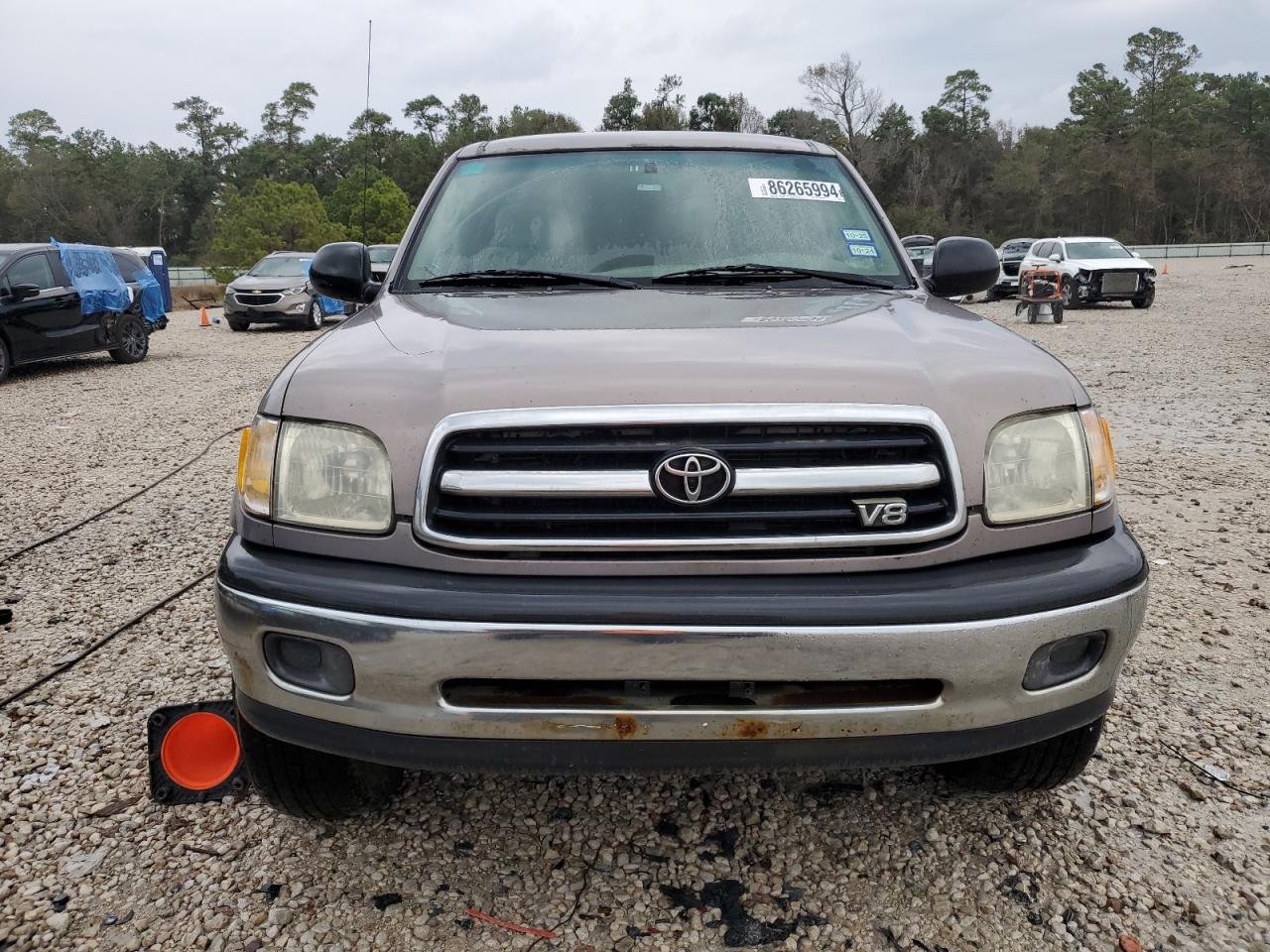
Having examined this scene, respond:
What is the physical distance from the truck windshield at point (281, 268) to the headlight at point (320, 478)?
17.7 m

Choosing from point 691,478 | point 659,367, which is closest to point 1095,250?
point 659,367

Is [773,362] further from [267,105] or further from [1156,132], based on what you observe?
[267,105]

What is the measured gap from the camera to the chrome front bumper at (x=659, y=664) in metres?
1.73

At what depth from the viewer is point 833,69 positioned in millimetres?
57188

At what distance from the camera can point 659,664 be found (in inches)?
68.2

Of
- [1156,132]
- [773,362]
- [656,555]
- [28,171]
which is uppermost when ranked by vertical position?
[1156,132]

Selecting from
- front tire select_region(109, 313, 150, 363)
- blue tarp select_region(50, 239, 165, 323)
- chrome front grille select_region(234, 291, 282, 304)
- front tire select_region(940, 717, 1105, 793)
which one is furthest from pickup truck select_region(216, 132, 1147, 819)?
chrome front grille select_region(234, 291, 282, 304)

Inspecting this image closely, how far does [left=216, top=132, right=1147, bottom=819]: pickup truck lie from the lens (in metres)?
1.74

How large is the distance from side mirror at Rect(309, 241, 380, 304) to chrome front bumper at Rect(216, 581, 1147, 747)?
1636 millimetres

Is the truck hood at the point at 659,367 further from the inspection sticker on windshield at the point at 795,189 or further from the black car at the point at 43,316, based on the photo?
the black car at the point at 43,316

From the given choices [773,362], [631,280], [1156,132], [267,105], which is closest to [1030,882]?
[773,362]

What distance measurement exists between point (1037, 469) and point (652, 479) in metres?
0.82

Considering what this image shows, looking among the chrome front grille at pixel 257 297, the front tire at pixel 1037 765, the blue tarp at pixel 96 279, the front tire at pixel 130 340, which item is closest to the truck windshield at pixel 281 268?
the chrome front grille at pixel 257 297

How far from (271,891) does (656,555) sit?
1219 mm
